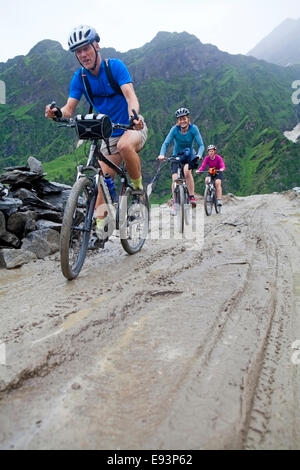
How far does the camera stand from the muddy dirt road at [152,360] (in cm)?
167

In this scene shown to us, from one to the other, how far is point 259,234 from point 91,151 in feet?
13.1

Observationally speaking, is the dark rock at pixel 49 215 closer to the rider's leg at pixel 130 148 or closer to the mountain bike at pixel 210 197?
the rider's leg at pixel 130 148

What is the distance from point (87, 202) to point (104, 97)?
5.23 ft

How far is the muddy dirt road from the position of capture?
65.7 inches

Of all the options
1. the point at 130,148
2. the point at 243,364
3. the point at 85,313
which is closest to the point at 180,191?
the point at 130,148

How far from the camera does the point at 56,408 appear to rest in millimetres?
1798

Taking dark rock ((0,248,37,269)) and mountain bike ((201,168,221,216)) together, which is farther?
mountain bike ((201,168,221,216))

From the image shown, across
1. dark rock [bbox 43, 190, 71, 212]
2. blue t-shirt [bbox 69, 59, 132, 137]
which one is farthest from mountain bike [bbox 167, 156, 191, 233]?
blue t-shirt [bbox 69, 59, 132, 137]

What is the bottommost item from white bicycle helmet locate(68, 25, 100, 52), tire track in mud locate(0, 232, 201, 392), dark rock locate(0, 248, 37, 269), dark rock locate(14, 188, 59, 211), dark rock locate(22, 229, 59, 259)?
tire track in mud locate(0, 232, 201, 392)

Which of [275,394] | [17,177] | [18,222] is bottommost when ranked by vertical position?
[275,394]

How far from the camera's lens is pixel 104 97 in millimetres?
4840

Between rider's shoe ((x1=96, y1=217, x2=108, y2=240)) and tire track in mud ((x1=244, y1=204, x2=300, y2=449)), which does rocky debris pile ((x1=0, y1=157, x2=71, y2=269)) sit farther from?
tire track in mud ((x1=244, y1=204, x2=300, y2=449))

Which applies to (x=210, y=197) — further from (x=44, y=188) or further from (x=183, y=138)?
(x=44, y=188)
